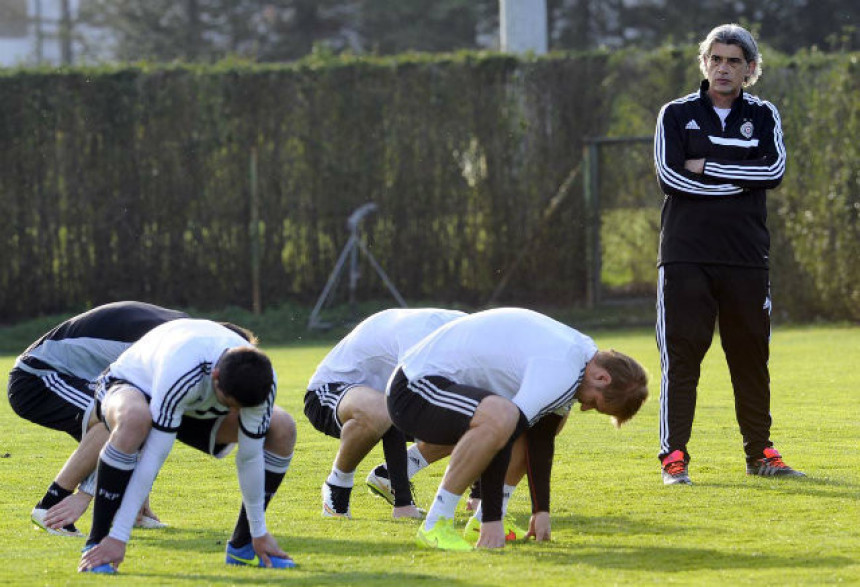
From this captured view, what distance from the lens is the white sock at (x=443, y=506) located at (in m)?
6.34

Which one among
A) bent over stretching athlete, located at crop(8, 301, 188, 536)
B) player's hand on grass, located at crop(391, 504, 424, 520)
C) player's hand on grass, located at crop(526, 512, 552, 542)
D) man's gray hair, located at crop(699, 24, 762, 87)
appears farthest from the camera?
man's gray hair, located at crop(699, 24, 762, 87)

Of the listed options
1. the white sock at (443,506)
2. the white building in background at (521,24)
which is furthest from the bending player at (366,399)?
the white building in background at (521,24)

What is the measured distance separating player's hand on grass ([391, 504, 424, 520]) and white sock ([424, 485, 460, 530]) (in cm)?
89

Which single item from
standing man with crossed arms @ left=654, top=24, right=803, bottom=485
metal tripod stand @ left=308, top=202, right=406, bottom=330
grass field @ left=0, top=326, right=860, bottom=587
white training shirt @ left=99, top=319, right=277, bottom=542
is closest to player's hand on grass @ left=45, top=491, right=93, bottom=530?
grass field @ left=0, top=326, right=860, bottom=587

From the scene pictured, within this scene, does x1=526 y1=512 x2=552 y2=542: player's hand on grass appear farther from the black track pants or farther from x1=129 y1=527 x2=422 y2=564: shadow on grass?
the black track pants

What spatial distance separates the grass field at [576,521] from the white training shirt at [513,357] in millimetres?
655

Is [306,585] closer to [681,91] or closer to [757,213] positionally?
[757,213]

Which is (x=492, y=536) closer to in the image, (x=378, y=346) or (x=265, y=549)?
(x=265, y=549)

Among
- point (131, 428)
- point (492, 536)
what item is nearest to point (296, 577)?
point (131, 428)

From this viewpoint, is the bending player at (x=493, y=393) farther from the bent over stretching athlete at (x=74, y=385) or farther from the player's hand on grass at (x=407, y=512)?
the bent over stretching athlete at (x=74, y=385)

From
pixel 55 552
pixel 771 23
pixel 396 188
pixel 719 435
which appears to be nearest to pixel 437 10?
pixel 771 23

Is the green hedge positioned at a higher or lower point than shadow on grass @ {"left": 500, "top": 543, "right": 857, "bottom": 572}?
higher

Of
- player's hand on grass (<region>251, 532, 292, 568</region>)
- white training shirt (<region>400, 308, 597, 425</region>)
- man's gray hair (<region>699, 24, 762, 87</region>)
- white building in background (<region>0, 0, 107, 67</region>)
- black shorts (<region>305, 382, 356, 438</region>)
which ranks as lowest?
player's hand on grass (<region>251, 532, 292, 568</region>)

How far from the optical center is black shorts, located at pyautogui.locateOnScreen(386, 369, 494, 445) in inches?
252
